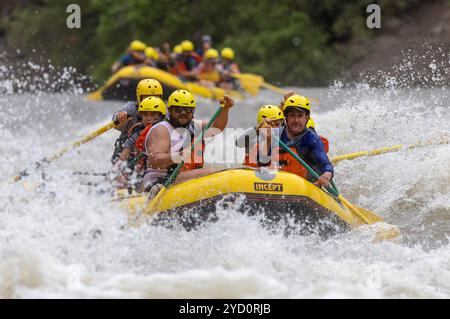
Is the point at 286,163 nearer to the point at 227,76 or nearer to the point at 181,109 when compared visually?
the point at 181,109

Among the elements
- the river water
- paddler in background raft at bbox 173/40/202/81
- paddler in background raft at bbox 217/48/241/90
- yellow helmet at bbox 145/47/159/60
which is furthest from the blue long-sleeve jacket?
yellow helmet at bbox 145/47/159/60

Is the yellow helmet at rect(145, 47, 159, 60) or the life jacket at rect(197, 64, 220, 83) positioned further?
the yellow helmet at rect(145, 47, 159, 60)

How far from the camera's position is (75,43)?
26500 millimetres

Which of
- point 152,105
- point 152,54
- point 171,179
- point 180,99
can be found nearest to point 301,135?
point 180,99

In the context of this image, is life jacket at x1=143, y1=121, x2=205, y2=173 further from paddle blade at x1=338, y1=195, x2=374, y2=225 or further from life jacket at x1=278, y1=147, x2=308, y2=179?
paddle blade at x1=338, y1=195, x2=374, y2=225

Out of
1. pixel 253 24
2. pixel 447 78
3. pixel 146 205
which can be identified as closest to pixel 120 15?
pixel 253 24

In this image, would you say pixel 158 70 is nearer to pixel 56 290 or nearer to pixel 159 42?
pixel 159 42

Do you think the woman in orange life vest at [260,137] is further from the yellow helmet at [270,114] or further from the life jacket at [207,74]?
the life jacket at [207,74]

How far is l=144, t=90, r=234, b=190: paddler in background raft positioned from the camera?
274 inches

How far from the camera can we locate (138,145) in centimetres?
766

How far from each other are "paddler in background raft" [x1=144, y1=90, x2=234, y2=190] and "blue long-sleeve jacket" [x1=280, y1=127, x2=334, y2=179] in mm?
619

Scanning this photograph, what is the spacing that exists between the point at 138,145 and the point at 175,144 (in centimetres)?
69

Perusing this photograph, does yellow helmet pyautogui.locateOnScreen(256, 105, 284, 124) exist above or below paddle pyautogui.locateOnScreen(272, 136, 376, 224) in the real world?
above

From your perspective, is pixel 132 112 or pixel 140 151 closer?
pixel 140 151
